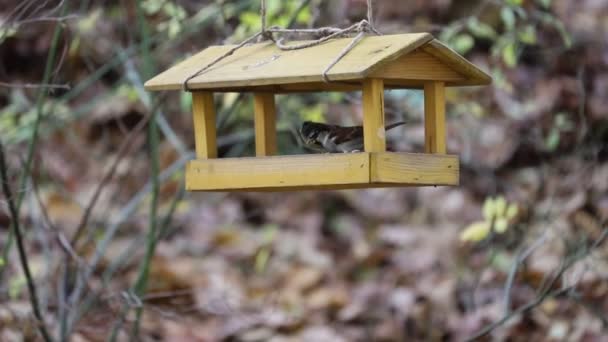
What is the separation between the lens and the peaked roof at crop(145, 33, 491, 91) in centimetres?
260

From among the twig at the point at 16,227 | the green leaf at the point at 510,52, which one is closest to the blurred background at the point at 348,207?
the green leaf at the point at 510,52

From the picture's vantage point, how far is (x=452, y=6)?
740 centimetres

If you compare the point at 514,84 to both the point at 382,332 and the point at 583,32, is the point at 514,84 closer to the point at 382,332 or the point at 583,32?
the point at 583,32

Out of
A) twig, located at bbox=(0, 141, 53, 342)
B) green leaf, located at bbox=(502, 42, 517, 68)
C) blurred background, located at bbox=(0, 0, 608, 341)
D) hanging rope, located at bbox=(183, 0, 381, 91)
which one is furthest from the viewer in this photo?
blurred background, located at bbox=(0, 0, 608, 341)

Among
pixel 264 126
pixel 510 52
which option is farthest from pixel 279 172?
pixel 510 52

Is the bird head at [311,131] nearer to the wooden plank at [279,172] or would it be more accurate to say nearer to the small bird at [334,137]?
the small bird at [334,137]

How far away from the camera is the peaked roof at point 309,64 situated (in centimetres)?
260

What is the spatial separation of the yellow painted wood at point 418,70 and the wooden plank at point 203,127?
567 mm

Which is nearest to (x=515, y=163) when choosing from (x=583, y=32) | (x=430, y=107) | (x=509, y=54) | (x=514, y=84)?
(x=514, y=84)

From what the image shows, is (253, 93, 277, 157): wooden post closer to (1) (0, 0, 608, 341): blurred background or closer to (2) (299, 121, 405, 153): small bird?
(2) (299, 121, 405, 153): small bird

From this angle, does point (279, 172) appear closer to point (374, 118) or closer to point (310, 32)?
point (374, 118)

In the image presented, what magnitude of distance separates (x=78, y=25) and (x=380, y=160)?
293 centimetres

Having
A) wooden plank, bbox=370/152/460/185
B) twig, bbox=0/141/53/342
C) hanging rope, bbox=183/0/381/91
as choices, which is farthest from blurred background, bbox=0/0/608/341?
wooden plank, bbox=370/152/460/185

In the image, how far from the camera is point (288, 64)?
271 cm
